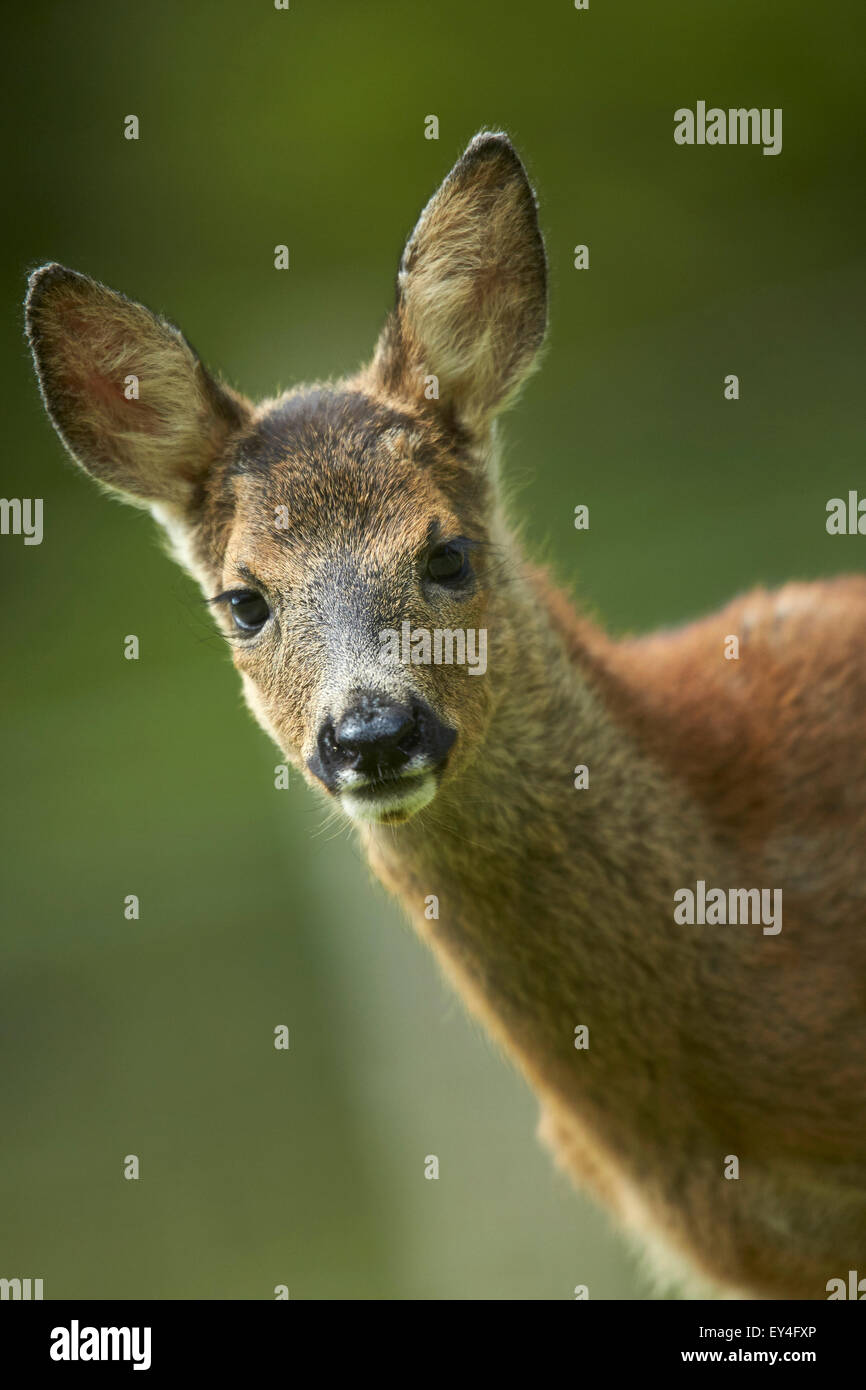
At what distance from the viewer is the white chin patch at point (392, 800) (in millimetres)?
3004

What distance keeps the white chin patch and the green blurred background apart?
352cm

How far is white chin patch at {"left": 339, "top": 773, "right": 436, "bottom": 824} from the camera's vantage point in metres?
3.00

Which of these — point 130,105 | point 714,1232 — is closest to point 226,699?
point 130,105

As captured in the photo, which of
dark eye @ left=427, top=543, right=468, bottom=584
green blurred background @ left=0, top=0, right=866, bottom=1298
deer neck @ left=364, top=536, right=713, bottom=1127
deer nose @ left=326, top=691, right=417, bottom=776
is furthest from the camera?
green blurred background @ left=0, top=0, right=866, bottom=1298

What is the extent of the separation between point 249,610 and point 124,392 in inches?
27.5

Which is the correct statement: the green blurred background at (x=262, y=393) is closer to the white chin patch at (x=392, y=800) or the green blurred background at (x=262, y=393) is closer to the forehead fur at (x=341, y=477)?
the forehead fur at (x=341, y=477)

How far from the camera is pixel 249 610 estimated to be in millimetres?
3404

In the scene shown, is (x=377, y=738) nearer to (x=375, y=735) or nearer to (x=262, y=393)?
(x=375, y=735)

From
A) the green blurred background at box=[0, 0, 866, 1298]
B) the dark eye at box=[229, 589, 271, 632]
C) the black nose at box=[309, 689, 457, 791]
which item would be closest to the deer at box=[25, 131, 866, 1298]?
the dark eye at box=[229, 589, 271, 632]

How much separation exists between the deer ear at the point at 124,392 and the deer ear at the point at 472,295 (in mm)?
464

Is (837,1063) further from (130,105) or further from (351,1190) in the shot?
(130,105)

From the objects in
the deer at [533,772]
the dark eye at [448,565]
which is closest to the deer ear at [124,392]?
the deer at [533,772]

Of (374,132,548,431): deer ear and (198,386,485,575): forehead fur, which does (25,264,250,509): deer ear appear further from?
(374,132,548,431): deer ear

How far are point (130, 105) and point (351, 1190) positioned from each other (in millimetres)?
5740
